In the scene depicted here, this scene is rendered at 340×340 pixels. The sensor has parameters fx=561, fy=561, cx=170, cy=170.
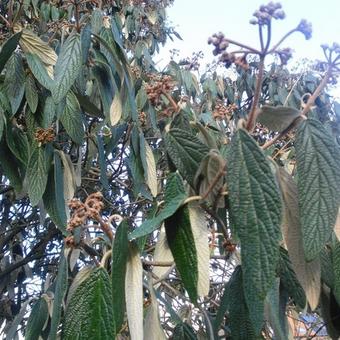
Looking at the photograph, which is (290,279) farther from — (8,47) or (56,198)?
(8,47)

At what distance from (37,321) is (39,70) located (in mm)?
531

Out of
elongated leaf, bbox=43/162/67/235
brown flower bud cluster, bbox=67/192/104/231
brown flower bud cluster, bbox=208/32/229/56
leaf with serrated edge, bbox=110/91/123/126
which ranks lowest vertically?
brown flower bud cluster, bbox=67/192/104/231

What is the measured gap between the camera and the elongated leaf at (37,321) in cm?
93

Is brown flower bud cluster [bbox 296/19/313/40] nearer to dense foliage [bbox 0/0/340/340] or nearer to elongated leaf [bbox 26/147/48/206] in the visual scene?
dense foliage [bbox 0/0/340/340]

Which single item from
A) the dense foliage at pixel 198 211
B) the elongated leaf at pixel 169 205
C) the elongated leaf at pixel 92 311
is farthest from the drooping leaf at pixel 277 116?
the elongated leaf at pixel 92 311

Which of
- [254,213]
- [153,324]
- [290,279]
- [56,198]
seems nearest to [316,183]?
[254,213]

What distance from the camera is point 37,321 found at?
3.07 feet

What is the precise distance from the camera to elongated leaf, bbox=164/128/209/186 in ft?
2.21

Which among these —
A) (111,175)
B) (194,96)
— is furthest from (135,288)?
(194,96)

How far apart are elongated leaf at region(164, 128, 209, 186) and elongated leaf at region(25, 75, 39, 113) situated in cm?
65

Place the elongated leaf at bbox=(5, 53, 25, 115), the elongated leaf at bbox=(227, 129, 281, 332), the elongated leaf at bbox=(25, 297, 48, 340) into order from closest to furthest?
the elongated leaf at bbox=(227, 129, 281, 332) < the elongated leaf at bbox=(25, 297, 48, 340) < the elongated leaf at bbox=(5, 53, 25, 115)

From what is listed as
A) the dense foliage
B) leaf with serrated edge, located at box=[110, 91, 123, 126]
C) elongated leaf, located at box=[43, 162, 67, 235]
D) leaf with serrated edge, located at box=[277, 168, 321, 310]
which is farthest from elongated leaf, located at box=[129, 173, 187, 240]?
leaf with serrated edge, located at box=[110, 91, 123, 126]

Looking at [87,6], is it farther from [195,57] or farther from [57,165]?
[57,165]

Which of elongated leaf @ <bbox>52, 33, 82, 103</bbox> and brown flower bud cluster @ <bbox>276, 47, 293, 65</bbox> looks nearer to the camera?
brown flower bud cluster @ <bbox>276, 47, 293, 65</bbox>
